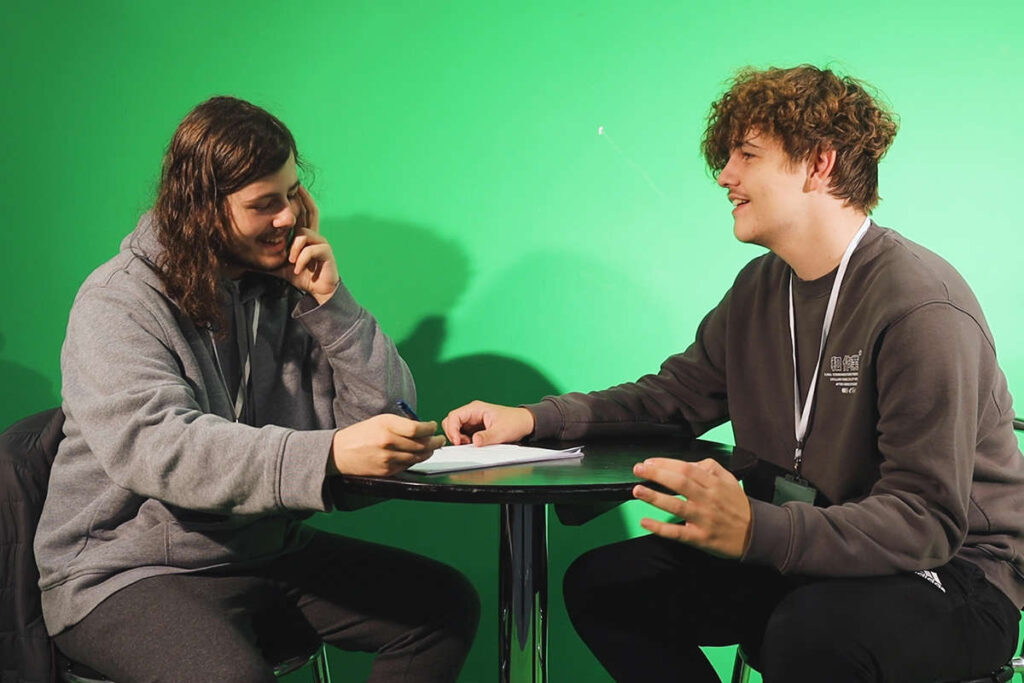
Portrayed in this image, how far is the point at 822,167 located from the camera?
202cm

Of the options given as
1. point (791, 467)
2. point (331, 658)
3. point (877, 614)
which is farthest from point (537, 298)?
point (877, 614)

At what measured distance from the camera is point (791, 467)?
203 centimetres

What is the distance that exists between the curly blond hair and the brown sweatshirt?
0.49ft

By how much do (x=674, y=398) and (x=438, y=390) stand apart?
76 cm

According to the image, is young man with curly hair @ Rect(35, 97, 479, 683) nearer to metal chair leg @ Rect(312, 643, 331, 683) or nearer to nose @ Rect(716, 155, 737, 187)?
metal chair leg @ Rect(312, 643, 331, 683)

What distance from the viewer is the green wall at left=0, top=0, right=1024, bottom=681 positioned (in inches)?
106

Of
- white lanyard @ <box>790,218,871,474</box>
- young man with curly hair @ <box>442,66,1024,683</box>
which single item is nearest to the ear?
young man with curly hair @ <box>442,66,1024,683</box>

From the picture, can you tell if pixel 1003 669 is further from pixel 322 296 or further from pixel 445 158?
pixel 445 158

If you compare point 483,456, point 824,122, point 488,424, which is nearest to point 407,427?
point 483,456

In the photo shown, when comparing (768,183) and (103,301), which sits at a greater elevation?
(768,183)

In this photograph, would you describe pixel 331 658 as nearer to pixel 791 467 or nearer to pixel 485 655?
pixel 485 655

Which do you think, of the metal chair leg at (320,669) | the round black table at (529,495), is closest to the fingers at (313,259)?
the round black table at (529,495)

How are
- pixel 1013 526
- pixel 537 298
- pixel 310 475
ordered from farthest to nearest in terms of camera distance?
pixel 537 298 < pixel 1013 526 < pixel 310 475

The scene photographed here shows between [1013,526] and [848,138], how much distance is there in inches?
30.2
